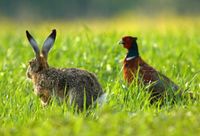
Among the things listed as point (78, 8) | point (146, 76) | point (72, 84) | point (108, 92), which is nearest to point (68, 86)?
point (72, 84)

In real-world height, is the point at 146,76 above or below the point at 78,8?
above

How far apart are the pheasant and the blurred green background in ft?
153

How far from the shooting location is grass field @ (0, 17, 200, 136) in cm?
605

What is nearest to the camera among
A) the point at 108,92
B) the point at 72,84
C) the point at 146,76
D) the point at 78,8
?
the point at 72,84

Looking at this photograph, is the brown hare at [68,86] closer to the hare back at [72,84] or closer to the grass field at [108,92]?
the hare back at [72,84]

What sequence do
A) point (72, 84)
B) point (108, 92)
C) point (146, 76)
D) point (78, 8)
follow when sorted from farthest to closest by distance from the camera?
point (78, 8) < point (146, 76) < point (108, 92) < point (72, 84)

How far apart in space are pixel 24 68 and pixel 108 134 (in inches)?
164

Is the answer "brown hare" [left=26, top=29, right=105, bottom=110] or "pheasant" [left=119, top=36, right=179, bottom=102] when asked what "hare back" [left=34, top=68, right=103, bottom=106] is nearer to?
"brown hare" [left=26, top=29, right=105, bottom=110]

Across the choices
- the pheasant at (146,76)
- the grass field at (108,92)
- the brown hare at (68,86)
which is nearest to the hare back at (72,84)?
the brown hare at (68,86)

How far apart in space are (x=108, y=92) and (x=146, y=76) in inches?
30.0

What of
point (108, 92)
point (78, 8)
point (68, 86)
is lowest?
point (78, 8)

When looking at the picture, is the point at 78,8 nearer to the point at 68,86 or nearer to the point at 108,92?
the point at 108,92

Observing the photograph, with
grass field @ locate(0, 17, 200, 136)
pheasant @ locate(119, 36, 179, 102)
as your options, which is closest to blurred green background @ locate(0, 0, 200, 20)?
grass field @ locate(0, 17, 200, 136)

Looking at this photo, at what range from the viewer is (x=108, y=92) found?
7809 millimetres
